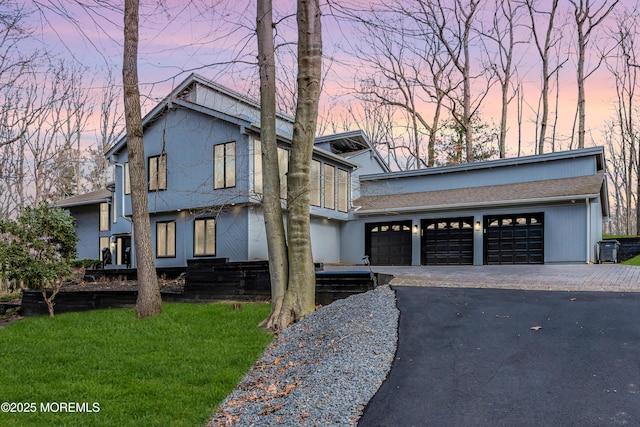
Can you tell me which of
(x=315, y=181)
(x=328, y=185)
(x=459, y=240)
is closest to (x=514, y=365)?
(x=315, y=181)

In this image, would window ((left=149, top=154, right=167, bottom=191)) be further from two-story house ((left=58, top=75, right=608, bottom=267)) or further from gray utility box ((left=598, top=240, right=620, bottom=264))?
gray utility box ((left=598, top=240, right=620, bottom=264))

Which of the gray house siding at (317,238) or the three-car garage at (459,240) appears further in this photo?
the three-car garage at (459,240)

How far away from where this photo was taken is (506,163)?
1991cm

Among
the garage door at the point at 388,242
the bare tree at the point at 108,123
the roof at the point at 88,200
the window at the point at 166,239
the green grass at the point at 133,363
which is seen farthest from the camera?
the bare tree at the point at 108,123

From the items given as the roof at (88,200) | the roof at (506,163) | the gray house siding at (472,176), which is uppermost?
the roof at (506,163)

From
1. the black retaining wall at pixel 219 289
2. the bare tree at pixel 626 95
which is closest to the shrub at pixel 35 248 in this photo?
the black retaining wall at pixel 219 289

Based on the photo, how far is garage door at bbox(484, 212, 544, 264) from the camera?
17.4m

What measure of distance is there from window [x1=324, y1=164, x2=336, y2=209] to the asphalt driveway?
11.3m

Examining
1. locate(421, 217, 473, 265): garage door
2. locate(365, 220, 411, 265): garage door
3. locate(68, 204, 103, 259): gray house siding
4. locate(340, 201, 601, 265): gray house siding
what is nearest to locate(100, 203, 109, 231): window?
locate(68, 204, 103, 259): gray house siding

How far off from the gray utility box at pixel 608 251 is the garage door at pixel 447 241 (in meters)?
4.40

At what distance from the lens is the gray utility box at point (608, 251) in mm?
17062

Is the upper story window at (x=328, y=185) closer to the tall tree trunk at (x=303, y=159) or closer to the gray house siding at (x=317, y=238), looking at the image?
the gray house siding at (x=317, y=238)

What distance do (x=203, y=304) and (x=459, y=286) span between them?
5723 millimetres

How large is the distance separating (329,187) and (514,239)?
7.22 metres
